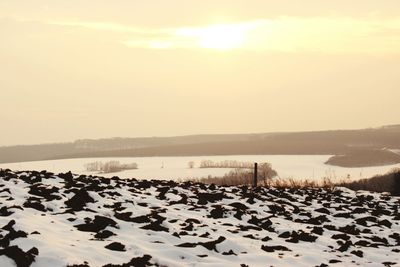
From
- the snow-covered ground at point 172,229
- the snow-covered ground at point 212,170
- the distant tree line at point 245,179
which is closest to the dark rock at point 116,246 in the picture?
the snow-covered ground at point 172,229

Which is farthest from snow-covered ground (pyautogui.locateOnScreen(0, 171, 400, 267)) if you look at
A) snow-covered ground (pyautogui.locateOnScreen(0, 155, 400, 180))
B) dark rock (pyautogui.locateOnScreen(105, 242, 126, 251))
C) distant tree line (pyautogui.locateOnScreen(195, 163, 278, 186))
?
snow-covered ground (pyautogui.locateOnScreen(0, 155, 400, 180))

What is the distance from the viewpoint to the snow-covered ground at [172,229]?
9.00m

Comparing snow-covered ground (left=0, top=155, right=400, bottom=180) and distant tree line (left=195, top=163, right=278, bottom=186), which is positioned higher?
distant tree line (left=195, top=163, right=278, bottom=186)

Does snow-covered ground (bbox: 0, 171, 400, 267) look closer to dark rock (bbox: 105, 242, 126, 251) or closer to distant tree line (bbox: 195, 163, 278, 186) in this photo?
dark rock (bbox: 105, 242, 126, 251)

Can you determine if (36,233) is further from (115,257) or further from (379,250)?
(379,250)

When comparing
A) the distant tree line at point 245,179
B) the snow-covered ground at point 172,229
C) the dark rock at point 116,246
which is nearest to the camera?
the snow-covered ground at point 172,229

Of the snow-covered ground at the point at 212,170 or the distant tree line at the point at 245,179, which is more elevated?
the distant tree line at the point at 245,179

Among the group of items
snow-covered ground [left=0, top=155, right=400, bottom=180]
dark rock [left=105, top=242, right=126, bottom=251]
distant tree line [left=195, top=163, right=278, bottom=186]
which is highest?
dark rock [left=105, top=242, right=126, bottom=251]

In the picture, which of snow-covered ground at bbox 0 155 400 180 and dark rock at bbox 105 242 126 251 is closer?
dark rock at bbox 105 242 126 251

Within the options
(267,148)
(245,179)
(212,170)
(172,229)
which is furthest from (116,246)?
(267,148)

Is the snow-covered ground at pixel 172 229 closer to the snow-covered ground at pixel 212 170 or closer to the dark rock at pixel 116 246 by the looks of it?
the dark rock at pixel 116 246

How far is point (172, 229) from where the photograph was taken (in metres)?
11.9

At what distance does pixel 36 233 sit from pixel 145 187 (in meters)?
9.91

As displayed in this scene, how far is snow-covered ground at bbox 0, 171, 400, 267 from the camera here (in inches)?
354
